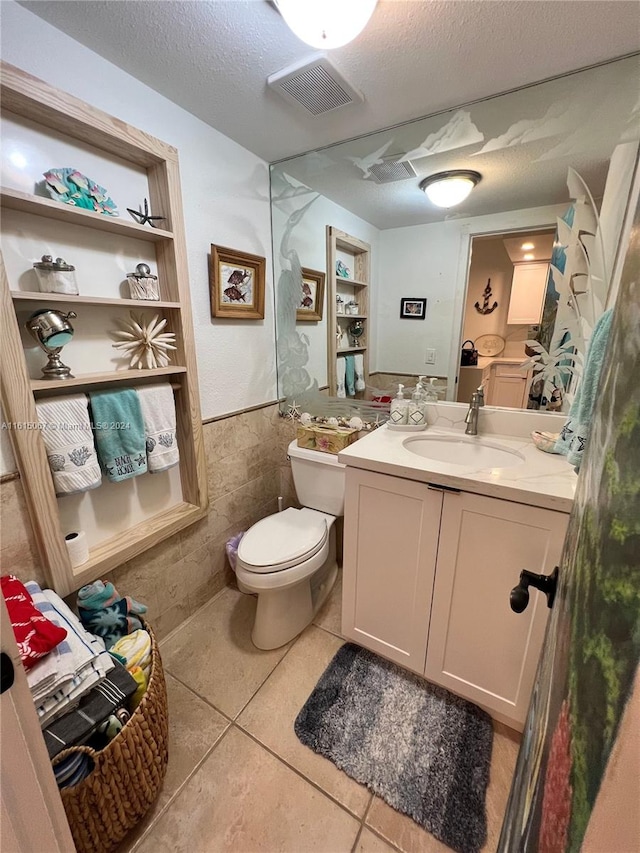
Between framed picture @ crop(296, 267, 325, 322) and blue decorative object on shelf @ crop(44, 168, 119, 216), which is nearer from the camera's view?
blue decorative object on shelf @ crop(44, 168, 119, 216)

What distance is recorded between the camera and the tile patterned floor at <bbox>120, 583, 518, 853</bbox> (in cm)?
98

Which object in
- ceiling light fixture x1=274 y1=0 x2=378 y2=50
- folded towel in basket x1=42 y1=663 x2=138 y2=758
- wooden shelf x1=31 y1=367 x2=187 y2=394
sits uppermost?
ceiling light fixture x1=274 y1=0 x2=378 y2=50

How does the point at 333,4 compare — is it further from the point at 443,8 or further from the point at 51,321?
the point at 51,321

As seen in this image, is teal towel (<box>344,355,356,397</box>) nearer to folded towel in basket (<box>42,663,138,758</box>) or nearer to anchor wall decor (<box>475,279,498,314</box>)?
anchor wall decor (<box>475,279,498,314</box>)

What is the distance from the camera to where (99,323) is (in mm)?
1234

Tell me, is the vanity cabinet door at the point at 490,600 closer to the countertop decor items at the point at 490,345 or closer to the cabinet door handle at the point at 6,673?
the countertop decor items at the point at 490,345

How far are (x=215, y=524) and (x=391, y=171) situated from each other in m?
1.85

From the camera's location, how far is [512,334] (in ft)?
4.56

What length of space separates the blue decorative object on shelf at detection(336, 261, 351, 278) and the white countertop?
0.92m

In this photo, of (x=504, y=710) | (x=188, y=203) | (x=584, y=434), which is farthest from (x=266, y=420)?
(x=504, y=710)

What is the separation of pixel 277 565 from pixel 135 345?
104cm

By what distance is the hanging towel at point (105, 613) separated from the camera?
1130mm

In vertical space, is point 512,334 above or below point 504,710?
above

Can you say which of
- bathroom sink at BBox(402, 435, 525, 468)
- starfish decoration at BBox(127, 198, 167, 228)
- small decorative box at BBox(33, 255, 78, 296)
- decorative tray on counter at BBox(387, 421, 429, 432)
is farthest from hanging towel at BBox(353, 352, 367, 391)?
small decorative box at BBox(33, 255, 78, 296)
